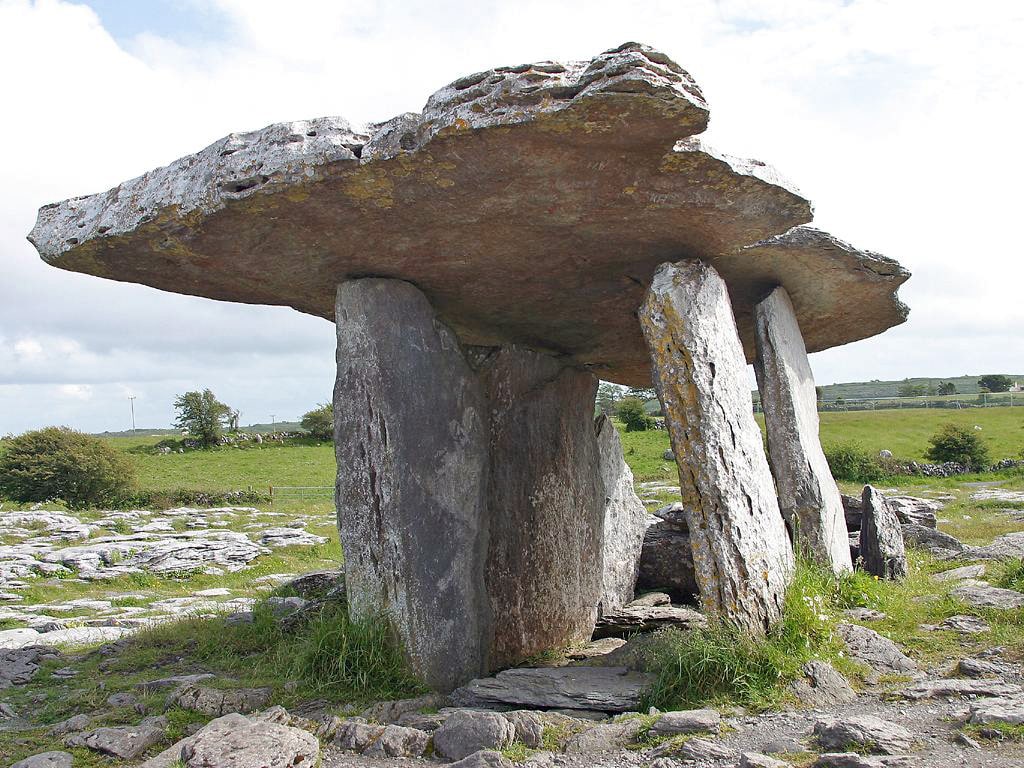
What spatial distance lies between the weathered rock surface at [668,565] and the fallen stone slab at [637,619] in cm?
84

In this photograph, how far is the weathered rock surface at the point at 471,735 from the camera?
180 inches

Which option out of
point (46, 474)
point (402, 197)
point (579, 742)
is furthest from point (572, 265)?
point (46, 474)

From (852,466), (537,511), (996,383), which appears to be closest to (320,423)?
(852,466)

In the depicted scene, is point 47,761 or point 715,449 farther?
point 715,449

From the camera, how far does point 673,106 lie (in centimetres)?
467

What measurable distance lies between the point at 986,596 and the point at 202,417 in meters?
37.1

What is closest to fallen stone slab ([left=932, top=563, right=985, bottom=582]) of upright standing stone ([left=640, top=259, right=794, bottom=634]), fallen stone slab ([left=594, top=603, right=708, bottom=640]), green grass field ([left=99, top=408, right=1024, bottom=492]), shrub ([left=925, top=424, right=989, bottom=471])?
fallen stone slab ([left=594, top=603, right=708, bottom=640])

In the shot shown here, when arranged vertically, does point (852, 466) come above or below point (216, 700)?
below

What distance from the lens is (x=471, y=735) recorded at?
465 cm

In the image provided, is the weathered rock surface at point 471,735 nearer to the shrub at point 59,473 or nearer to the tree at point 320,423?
the shrub at point 59,473

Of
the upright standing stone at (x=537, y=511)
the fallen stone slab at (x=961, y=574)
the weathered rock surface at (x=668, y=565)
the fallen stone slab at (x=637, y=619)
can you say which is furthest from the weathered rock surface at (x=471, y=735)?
the fallen stone slab at (x=961, y=574)

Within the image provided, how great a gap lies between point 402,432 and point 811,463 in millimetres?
3912

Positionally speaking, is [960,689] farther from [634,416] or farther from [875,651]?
[634,416]

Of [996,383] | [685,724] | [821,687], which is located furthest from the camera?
[996,383]
